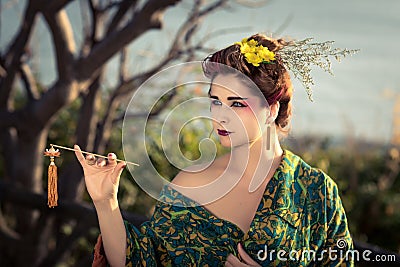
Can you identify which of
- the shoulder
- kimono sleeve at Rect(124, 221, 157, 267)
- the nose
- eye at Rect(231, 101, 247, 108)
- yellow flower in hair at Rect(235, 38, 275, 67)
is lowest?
kimono sleeve at Rect(124, 221, 157, 267)

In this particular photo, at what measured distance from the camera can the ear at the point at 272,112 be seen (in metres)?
1.78

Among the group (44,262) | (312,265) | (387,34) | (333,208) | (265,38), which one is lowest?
(44,262)

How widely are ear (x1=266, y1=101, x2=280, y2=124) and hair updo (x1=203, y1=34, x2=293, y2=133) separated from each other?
1 centimetres

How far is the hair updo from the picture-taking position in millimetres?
1755

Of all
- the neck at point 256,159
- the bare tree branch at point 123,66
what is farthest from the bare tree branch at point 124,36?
the neck at point 256,159

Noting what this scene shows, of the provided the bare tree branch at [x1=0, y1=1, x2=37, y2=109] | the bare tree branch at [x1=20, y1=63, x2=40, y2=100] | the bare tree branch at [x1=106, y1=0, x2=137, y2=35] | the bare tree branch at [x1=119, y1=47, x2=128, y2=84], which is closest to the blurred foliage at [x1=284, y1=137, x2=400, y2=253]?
the bare tree branch at [x1=119, y1=47, x2=128, y2=84]

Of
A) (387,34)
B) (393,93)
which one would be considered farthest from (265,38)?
(387,34)

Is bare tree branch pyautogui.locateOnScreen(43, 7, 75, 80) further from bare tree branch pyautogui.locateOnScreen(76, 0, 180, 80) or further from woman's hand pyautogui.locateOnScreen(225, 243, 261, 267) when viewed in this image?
woman's hand pyautogui.locateOnScreen(225, 243, 261, 267)

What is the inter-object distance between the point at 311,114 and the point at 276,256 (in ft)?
12.6

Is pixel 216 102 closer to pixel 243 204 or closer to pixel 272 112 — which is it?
pixel 272 112

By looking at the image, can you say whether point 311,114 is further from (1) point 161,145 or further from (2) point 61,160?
(1) point 161,145

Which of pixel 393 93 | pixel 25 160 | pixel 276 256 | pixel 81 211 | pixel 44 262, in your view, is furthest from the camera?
pixel 393 93

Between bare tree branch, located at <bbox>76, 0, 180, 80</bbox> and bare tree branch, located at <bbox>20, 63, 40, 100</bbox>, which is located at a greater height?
bare tree branch, located at <bbox>76, 0, 180, 80</bbox>

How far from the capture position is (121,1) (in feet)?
10.5
